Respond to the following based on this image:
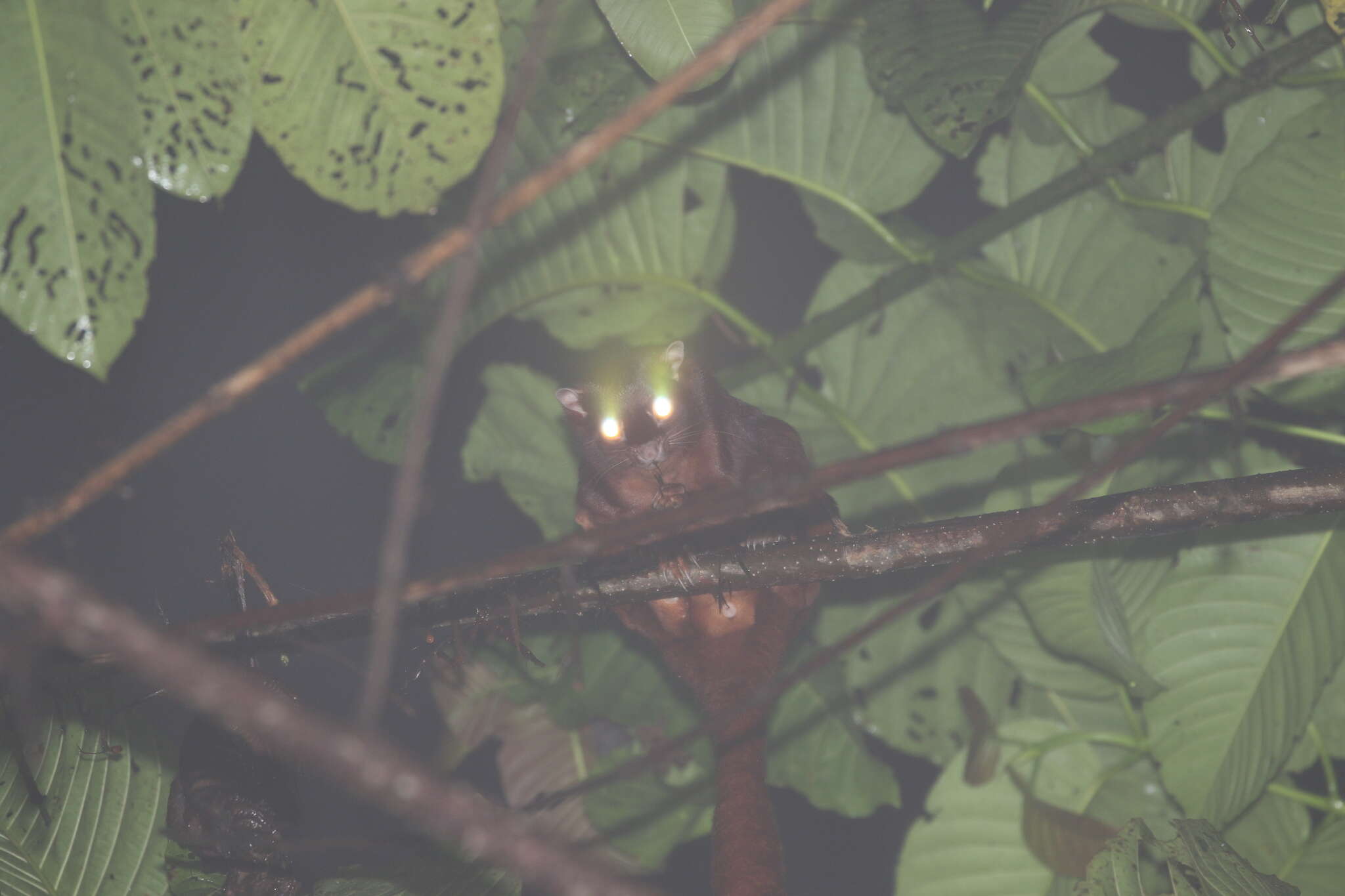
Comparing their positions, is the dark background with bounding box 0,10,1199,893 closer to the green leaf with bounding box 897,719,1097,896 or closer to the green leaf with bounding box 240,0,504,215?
the green leaf with bounding box 897,719,1097,896

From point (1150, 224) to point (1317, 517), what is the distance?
674 millimetres

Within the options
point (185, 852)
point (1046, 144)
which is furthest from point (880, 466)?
point (1046, 144)

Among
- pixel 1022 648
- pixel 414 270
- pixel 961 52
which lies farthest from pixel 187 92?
pixel 1022 648

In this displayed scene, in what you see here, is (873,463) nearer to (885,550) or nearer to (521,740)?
(885,550)

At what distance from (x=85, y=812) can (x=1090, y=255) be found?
216 cm

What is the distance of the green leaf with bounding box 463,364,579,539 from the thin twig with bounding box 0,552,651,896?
144 centimetres

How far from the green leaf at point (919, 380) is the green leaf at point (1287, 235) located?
16.0 inches

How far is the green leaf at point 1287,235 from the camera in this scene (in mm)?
1382

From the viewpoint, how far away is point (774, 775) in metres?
1.90

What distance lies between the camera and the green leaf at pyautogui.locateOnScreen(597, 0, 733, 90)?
125 centimetres

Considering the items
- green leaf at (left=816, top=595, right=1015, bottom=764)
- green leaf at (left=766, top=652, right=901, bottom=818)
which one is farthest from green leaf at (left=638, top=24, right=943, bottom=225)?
green leaf at (left=766, top=652, right=901, bottom=818)

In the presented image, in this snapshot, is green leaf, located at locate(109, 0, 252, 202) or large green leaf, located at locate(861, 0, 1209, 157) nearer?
green leaf, located at locate(109, 0, 252, 202)

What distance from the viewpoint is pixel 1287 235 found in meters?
1.41

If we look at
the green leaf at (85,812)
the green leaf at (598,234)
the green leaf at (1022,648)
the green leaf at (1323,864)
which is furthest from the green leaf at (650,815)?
the green leaf at (1323,864)
